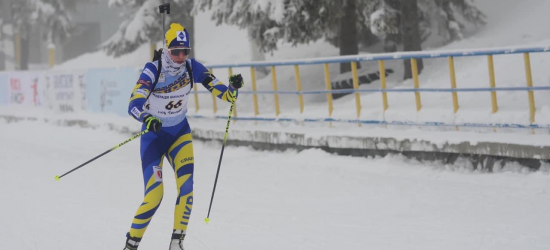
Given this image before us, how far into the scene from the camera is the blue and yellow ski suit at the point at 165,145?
6.73 m

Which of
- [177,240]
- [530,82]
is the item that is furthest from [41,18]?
[177,240]

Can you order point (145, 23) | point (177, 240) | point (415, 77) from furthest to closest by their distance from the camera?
1. point (145, 23)
2. point (415, 77)
3. point (177, 240)

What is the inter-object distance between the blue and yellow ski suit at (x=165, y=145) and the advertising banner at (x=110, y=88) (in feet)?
38.0

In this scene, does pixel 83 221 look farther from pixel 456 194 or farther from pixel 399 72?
pixel 399 72

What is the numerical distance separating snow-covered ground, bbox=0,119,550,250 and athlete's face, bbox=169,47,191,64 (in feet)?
6.13

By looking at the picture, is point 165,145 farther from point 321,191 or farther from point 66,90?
point 66,90

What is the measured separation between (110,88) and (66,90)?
3.04 meters

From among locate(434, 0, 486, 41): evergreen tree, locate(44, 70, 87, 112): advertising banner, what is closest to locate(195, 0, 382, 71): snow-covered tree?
locate(434, 0, 486, 41): evergreen tree

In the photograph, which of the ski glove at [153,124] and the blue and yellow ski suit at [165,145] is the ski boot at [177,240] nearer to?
the blue and yellow ski suit at [165,145]

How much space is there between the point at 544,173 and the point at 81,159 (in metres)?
8.47

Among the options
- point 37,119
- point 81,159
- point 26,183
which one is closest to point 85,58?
point 37,119

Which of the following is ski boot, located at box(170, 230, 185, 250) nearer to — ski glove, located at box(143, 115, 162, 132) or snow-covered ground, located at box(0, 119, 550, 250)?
snow-covered ground, located at box(0, 119, 550, 250)

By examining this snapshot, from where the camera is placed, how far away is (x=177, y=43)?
6723mm

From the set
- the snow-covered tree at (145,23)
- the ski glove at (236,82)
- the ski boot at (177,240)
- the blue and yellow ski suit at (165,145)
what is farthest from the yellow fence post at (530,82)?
the snow-covered tree at (145,23)
